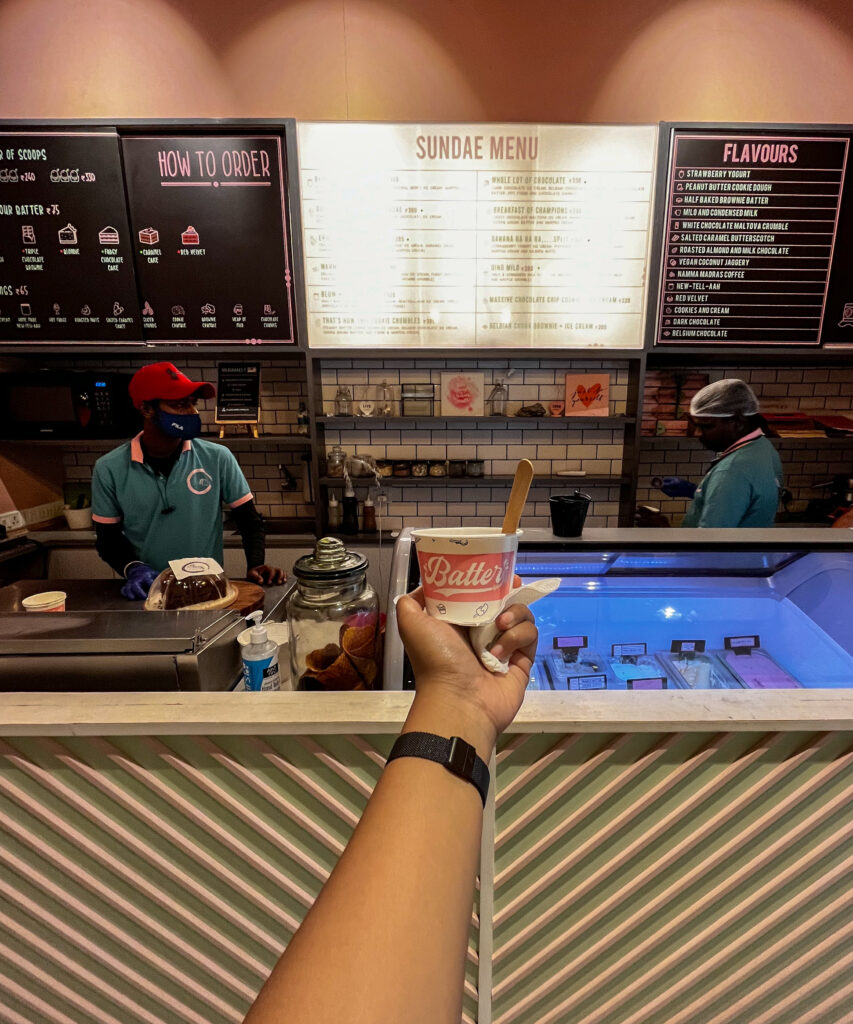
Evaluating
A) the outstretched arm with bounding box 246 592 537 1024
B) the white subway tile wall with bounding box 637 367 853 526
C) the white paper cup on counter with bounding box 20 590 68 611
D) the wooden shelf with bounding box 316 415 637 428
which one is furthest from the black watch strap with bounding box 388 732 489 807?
the white subway tile wall with bounding box 637 367 853 526

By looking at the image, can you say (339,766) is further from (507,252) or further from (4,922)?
(507,252)

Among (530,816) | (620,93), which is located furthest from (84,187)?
A: (530,816)

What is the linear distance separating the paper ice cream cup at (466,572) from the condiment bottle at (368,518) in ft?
9.50

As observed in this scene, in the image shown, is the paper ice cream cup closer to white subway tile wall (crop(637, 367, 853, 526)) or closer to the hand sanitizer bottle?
the hand sanitizer bottle

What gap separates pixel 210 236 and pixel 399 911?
345 cm

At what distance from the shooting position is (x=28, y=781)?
35.7 inches

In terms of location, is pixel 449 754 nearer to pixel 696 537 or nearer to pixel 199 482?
pixel 696 537

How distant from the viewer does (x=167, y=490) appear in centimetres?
246

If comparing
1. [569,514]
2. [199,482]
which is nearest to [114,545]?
[199,482]

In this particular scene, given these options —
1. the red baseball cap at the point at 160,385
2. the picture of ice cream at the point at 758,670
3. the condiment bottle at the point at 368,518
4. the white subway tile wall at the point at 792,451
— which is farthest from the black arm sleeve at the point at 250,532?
the white subway tile wall at the point at 792,451

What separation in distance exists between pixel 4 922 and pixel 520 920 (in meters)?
0.92

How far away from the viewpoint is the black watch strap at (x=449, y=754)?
0.59 meters

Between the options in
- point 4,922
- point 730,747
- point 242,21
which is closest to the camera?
point 730,747

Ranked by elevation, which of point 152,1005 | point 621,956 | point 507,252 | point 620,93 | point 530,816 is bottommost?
point 152,1005
